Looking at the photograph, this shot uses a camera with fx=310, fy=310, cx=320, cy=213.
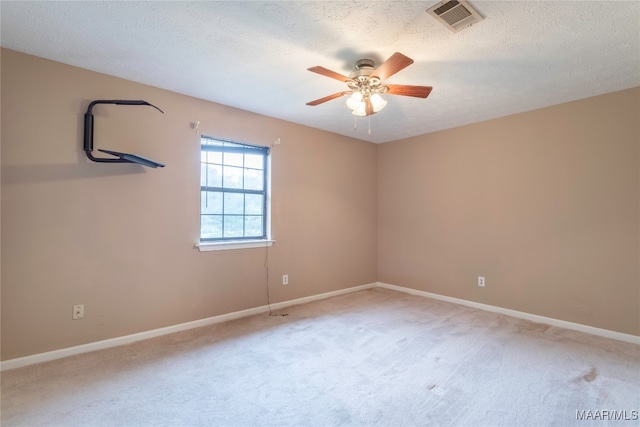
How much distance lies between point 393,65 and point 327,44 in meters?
0.53

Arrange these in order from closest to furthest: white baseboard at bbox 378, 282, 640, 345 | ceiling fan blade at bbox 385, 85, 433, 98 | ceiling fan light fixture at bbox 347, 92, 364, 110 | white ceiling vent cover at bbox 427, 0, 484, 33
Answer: white ceiling vent cover at bbox 427, 0, 484, 33
ceiling fan blade at bbox 385, 85, 433, 98
ceiling fan light fixture at bbox 347, 92, 364, 110
white baseboard at bbox 378, 282, 640, 345

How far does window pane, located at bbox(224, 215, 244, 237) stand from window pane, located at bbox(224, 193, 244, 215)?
0.06 m

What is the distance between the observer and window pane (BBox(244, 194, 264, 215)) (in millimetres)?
3746

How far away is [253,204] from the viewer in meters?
3.81

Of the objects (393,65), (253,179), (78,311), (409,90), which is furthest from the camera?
(253,179)

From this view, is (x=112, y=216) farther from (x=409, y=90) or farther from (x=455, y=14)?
(x=455, y=14)

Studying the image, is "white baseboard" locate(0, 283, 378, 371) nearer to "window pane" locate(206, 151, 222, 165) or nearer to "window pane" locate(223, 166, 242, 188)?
"window pane" locate(223, 166, 242, 188)

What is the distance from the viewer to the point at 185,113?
3.21 m

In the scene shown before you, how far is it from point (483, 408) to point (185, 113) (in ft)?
11.6

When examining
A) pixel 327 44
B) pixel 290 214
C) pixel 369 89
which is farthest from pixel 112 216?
pixel 369 89

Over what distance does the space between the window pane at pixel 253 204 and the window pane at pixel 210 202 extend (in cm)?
32

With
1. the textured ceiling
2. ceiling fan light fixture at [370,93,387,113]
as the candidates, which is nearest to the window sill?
the textured ceiling

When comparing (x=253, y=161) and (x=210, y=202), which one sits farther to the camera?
(x=253, y=161)

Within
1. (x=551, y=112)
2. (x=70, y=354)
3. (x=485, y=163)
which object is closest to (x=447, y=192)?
(x=485, y=163)
